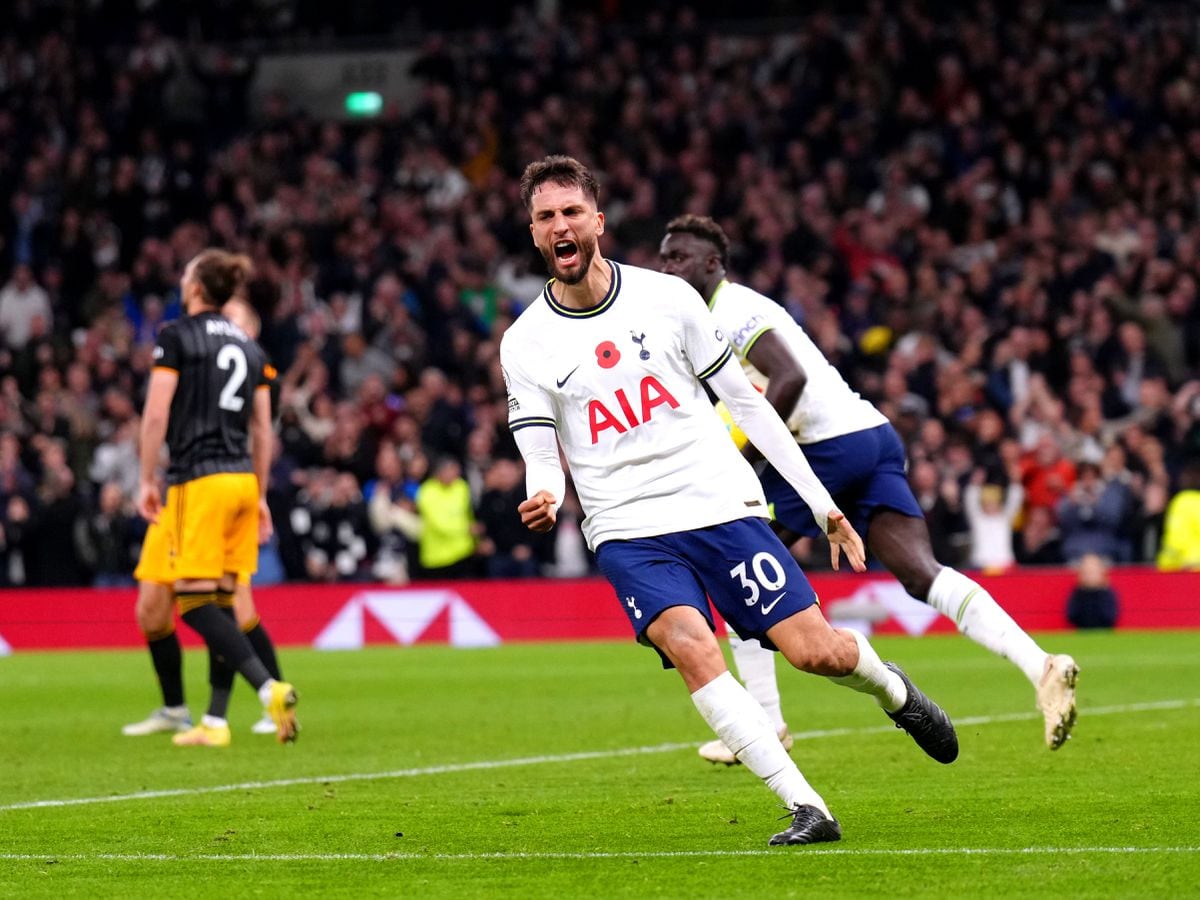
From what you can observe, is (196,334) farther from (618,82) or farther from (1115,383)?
(618,82)

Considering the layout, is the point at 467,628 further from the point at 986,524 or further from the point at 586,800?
the point at 586,800

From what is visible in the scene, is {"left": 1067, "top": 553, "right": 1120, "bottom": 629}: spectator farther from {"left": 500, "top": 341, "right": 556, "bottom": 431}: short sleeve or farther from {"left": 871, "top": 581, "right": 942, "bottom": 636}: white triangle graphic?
{"left": 500, "top": 341, "right": 556, "bottom": 431}: short sleeve

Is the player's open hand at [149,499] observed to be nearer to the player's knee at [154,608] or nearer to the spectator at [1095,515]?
the player's knee at [154,608]

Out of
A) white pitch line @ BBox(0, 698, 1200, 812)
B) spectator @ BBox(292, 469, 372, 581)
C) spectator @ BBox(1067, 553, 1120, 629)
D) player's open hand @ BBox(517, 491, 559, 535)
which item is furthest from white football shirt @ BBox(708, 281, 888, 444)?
spectator @ BBox(292, 469, 372, 581)

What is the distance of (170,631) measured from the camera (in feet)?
39.4

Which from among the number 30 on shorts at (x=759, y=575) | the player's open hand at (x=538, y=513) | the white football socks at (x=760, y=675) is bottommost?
the white football socks at (x=760, y=675)

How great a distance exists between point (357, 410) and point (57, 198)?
7.22 meters

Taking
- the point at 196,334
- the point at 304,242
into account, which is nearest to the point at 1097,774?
the point at 196,334

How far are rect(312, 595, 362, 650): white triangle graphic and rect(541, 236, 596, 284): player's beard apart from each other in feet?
48.9

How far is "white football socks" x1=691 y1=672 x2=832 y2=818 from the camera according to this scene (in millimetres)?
6766

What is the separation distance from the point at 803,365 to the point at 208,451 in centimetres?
358

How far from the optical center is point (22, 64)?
98.9ft

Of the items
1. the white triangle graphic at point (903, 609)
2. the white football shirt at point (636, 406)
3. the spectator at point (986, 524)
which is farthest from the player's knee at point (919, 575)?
the spectator at point (986, 524)

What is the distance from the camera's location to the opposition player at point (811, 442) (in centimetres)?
925
